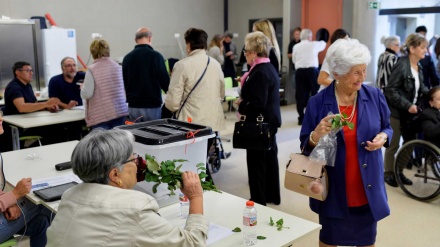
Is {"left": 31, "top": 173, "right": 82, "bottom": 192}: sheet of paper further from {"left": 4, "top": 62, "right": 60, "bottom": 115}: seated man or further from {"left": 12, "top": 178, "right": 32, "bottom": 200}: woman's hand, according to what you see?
{"left": 4, "top": 62, "right": 60, "bottom": 115}: seated man

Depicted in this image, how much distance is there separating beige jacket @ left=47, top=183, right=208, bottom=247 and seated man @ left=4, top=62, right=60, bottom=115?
11.8 ft

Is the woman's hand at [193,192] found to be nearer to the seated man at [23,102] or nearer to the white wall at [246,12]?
the seated man at [23,102]

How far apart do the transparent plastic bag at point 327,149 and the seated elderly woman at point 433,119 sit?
7.50 ft

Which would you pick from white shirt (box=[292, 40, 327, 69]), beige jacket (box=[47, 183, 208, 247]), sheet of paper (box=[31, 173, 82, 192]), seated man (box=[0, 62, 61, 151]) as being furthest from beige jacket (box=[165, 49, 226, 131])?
white shirt (box=[292, 40, 327, 69])

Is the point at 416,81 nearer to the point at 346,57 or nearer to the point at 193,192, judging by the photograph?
the point at 346,57

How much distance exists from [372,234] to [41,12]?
8089 mm

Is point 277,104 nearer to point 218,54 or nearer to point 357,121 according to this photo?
point 357,121

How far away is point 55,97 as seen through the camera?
17.9ft

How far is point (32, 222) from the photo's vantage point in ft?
9.62

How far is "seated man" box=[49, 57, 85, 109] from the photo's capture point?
17.7ft

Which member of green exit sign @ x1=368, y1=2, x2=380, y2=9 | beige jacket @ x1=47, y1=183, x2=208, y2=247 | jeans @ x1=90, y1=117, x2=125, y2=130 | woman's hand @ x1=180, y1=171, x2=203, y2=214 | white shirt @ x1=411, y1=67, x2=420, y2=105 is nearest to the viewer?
beige jacket @ x1=47, y1=183, x2=208, y2=247

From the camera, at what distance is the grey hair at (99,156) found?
1781mm

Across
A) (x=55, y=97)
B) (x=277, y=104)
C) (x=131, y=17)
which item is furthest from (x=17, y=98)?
(x=131, y=17)

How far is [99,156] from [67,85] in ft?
13.0
